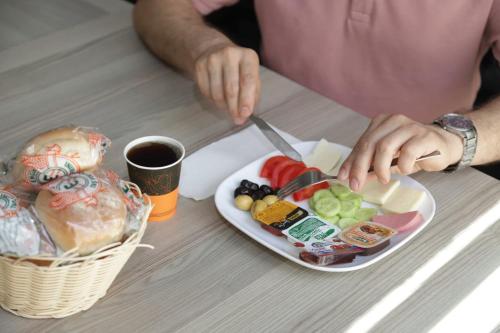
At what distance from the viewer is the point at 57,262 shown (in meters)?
0.78

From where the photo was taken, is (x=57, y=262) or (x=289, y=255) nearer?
(x=57, y=262)

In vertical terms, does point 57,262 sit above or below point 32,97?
above

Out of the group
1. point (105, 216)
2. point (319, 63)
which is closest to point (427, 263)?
point (105, 216)

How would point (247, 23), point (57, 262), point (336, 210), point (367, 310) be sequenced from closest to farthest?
point (57, 262) → point (367, 310) → point (336, 210) → point (247, 23)

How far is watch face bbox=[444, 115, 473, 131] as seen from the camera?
1188 millimetres

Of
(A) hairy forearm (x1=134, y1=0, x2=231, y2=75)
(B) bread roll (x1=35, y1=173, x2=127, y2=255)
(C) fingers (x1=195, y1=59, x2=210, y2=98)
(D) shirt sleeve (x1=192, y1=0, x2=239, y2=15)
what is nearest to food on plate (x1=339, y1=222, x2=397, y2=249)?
(B) bread roll (x1=35, y1=173, x2=127, y2=255)

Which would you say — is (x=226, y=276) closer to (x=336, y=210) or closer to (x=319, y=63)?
(x=336, y=210)

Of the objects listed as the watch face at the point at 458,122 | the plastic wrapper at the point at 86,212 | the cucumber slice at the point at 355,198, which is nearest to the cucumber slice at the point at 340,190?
the cucumber slice at the point at 355,198

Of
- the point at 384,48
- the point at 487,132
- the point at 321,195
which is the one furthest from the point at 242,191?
the point at 384,48

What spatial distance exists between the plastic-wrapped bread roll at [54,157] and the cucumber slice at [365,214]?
16.2 inches

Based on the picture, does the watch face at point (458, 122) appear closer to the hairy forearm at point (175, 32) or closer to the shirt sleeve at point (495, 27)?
the shirt sleeve at point (495, 27)

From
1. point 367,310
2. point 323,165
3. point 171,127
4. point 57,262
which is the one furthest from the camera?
point 171,127

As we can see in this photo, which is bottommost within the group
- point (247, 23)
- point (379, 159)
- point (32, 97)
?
point (247, 23)

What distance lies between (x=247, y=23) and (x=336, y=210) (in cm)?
125
